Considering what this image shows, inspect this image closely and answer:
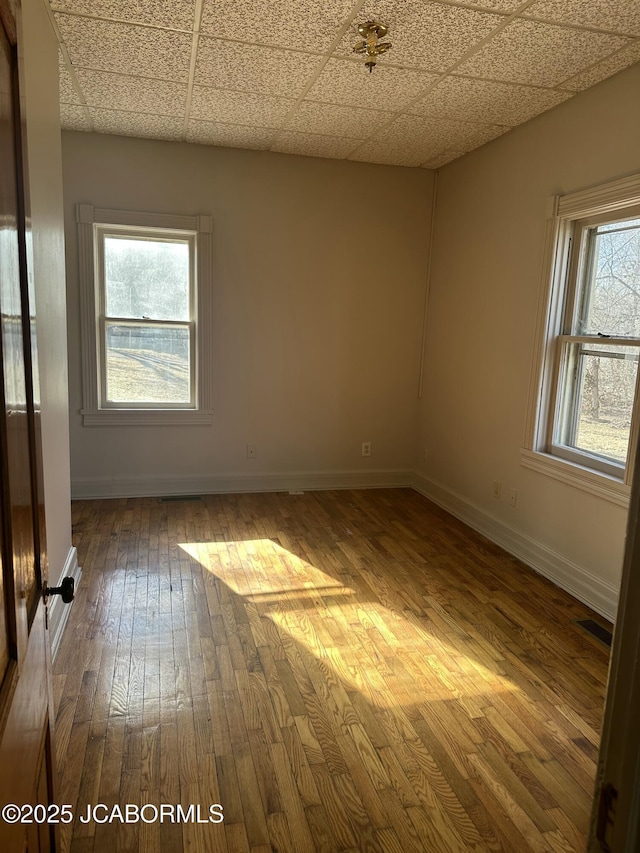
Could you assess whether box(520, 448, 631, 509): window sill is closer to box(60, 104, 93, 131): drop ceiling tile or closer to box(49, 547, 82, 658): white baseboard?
box(49, 547, 82, 658): white baseboard

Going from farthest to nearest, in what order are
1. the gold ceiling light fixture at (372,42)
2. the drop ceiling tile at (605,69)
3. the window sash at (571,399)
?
the window sash at (571,399)
the drop ceiling tile at (605,69)
the gold ceiling light fixture at (372,42)

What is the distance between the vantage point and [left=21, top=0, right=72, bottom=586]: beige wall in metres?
2.30

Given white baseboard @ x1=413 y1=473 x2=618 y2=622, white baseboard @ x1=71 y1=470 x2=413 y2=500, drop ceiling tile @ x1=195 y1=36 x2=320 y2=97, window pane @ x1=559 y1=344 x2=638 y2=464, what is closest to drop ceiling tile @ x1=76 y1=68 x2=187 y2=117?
drop ceiling tile @ x1=195 y1=36 x2=320 y2=97

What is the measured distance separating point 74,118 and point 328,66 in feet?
6.63

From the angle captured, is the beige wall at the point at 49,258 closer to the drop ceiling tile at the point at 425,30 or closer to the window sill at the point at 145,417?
the drop ceiling tile at the point at 425,30

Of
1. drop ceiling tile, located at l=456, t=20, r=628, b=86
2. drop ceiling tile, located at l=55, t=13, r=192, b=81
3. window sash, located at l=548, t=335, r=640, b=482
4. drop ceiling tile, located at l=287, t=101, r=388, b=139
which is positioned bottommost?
window sash, located at l=548, t=335, r=640, b=482

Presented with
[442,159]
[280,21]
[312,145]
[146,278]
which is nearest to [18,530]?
[280,21]

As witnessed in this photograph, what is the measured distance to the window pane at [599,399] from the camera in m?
3.10

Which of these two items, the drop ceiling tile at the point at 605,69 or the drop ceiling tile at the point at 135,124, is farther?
the drop ceiling tile at the point at 135,124

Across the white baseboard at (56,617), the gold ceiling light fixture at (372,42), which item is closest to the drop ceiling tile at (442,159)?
the gold ceiling light fixture at (372,42)

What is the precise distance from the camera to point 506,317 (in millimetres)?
3943

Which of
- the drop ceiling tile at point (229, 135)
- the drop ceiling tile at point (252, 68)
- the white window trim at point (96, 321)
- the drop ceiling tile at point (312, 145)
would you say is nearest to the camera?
the drop ceiling tile at point (252, 68)

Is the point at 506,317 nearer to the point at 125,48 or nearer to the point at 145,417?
the point at 125,48

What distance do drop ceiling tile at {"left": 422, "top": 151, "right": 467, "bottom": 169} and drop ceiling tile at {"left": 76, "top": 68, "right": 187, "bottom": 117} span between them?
200 cm
